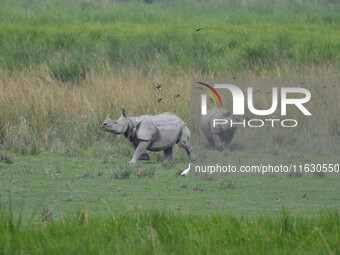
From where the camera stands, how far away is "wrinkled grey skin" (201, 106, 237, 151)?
874 cm

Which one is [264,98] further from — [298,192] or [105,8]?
[105,8]

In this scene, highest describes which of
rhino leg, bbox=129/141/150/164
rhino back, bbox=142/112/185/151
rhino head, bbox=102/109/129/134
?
rhino head, bbox=102/109/129/134

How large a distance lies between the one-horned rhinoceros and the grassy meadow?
9.1 inches

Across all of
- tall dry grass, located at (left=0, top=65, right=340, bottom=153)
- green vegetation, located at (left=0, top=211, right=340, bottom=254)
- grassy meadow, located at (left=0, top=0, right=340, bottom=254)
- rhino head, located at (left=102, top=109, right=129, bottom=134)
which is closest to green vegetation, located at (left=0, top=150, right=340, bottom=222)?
grassy meadow, located at (left=0, top=0, right=340, bottom=254)

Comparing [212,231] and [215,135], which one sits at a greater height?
[212,231]

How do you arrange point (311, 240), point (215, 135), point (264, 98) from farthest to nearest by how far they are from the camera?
1. point (264, 98)
2. point (215, 135)
3. point (311, 240)

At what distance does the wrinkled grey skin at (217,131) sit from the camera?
28.7 feet

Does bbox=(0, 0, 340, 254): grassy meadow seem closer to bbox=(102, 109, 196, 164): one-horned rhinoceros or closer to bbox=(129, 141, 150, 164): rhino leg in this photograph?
bbox=(129, 141, 150, 164): rhino leg

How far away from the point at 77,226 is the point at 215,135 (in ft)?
14.4

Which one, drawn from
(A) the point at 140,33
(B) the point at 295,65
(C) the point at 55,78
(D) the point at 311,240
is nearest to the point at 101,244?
(D) the point at 311,240

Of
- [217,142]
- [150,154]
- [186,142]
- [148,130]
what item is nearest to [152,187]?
[148,130]

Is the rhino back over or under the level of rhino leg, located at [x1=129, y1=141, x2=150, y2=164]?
over

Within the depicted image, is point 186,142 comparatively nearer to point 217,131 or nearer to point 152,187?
point 217,131

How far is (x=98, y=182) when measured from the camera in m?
7.06
